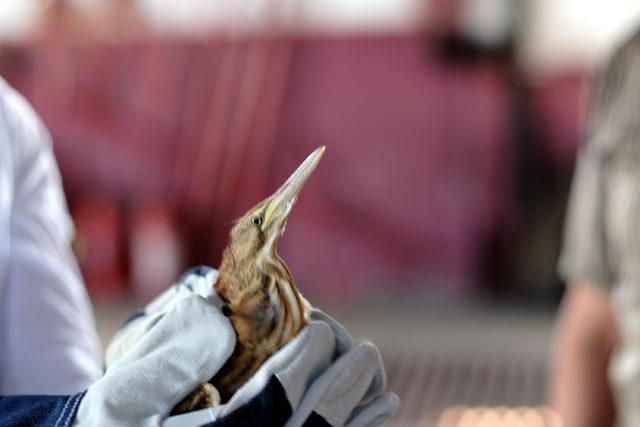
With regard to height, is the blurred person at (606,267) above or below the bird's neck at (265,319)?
below

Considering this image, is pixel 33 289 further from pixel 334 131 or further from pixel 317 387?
pixel 334 131

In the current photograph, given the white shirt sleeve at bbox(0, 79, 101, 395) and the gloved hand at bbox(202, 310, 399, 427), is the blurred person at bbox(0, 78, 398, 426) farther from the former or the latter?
the white shirt sleeve at bbox(0, 79, 101, 395)

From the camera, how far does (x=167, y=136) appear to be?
340cm

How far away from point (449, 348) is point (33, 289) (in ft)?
7.04

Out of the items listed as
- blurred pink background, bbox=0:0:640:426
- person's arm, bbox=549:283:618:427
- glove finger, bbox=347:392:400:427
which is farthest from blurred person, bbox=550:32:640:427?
blurred pink background, bbox=0:0:640:426

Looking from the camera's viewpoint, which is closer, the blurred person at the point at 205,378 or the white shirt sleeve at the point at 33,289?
the blurred person at the point at 205,378

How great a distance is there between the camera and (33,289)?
0.73 metres

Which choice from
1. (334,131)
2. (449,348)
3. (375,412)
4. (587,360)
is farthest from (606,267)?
(334,131)

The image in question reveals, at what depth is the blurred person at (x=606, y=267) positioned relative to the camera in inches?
41.4

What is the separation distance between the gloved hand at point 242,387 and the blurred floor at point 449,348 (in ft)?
5.61

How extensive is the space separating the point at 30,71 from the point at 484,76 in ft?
5.19

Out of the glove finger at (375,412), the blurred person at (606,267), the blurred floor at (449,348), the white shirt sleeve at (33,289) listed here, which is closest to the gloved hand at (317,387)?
the glove finger at (375,412)

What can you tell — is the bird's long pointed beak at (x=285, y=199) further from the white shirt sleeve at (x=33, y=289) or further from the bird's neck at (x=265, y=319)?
the white shirt sleeve at (x=33, y=289)

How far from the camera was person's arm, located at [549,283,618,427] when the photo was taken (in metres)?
1.15
